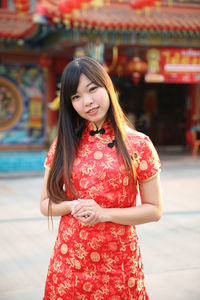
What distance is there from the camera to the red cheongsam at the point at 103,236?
172 centimetres

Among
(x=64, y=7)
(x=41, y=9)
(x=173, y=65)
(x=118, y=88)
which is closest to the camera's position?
(x=118, y=88)

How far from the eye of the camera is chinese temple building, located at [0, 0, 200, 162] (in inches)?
420

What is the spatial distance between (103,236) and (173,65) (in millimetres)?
10485

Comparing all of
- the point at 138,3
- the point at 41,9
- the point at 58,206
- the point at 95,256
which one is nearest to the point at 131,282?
the point at 95,256

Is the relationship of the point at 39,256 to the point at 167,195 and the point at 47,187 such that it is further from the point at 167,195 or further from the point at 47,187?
the point at 167,195

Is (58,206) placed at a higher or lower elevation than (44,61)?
lower

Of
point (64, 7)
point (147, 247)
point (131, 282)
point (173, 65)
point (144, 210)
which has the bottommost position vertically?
point (147, 247)

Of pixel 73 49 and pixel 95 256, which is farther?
pixel 73 49

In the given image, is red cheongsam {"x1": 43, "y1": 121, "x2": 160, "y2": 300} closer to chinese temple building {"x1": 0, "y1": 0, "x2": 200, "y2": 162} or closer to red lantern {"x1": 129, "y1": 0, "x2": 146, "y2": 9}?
red lantern {"x1": 129, "y1": 0, "x2": 146, "y2": 9}

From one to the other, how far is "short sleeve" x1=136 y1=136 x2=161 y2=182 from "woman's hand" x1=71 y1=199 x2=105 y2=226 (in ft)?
0.75

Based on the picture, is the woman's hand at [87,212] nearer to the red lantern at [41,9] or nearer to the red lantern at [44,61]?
the red lantern at [41,9]

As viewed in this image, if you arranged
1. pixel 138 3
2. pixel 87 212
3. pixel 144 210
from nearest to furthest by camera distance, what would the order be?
1. pixel 87 212
2. pixel 144 210
3. pixel 138 3

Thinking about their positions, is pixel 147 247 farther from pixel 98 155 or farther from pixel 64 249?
pixel 98 155

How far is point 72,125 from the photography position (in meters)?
1.85
